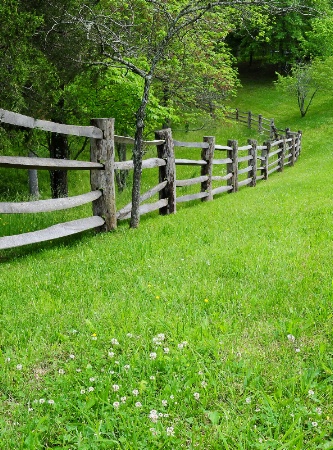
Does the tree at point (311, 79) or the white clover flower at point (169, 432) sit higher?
the tree at point (311, 79)

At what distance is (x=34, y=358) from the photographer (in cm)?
300

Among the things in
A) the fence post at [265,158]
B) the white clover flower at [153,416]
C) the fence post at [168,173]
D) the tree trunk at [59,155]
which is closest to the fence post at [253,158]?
the fence post at [265,158]

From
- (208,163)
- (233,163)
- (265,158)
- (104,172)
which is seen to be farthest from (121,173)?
(104,172)

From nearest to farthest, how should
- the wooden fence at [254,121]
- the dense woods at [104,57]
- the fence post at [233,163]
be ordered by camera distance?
1. the dense woods at [104,57]
2. the fence post at [233,163]
3. the wooden fence at [254,121]

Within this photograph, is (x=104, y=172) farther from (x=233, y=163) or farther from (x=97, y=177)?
(x=233, y=163)

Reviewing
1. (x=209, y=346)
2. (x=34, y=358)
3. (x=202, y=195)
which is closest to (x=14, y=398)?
(x=34, y=358)

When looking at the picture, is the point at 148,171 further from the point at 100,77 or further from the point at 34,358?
the point at 34,358

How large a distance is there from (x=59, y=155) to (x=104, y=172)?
5995 millimetres

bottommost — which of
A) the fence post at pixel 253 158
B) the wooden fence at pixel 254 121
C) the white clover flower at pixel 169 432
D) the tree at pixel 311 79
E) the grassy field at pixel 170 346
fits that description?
the wooden fence at pixel 254 121

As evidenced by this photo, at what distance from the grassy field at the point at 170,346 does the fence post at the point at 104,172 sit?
4.80 ft

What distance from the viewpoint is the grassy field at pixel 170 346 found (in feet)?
7.55

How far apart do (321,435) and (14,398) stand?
5.80 ft

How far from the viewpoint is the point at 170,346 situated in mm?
3064

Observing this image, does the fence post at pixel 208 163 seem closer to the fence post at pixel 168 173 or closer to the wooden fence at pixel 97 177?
the wooden fence at pixel 97 177
